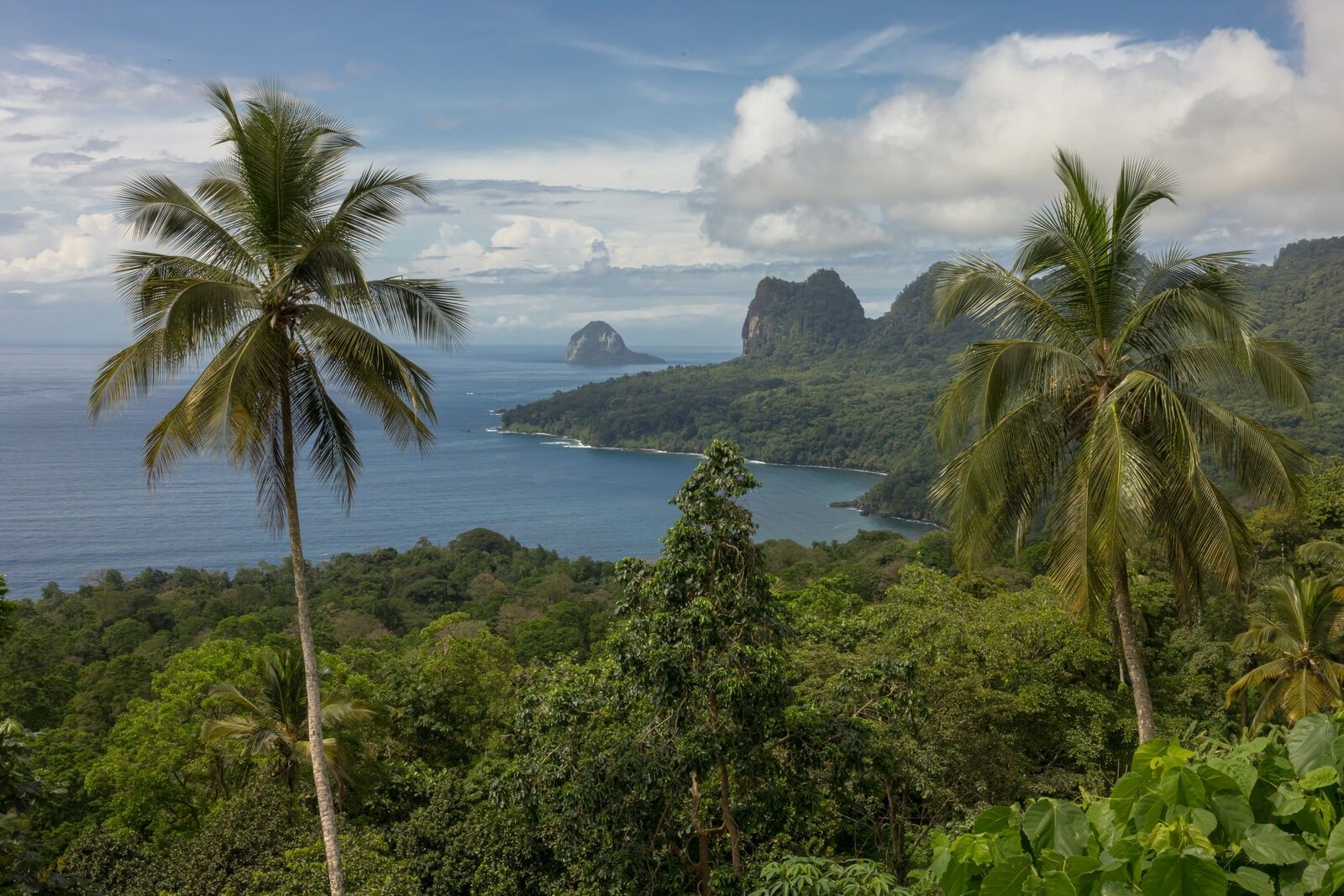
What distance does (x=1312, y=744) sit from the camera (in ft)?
7.72

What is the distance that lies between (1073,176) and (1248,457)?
7.41ft

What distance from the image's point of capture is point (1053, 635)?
1178cm

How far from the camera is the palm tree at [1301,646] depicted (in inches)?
416

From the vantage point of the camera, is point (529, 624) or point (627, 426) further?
point (627, 426)

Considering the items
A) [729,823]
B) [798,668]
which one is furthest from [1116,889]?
[798,668]

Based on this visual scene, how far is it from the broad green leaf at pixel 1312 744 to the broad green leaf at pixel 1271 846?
1.02 feet

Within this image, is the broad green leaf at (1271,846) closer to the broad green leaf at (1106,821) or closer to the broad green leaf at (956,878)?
the broad green leaf at (1106,821)

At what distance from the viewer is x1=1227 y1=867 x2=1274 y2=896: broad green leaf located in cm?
192

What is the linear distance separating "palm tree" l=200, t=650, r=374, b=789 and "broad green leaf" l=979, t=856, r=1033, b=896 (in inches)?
359

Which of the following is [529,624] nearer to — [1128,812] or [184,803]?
[184,803]

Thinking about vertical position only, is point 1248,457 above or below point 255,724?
above

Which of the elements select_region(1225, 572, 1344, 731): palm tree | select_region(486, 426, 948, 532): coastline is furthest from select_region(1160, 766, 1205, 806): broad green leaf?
select_region(486, 426, 948, 532): coastline

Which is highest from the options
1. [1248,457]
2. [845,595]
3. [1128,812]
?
[1248,457]

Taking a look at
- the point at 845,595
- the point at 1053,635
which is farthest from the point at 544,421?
the point at 1053,635
